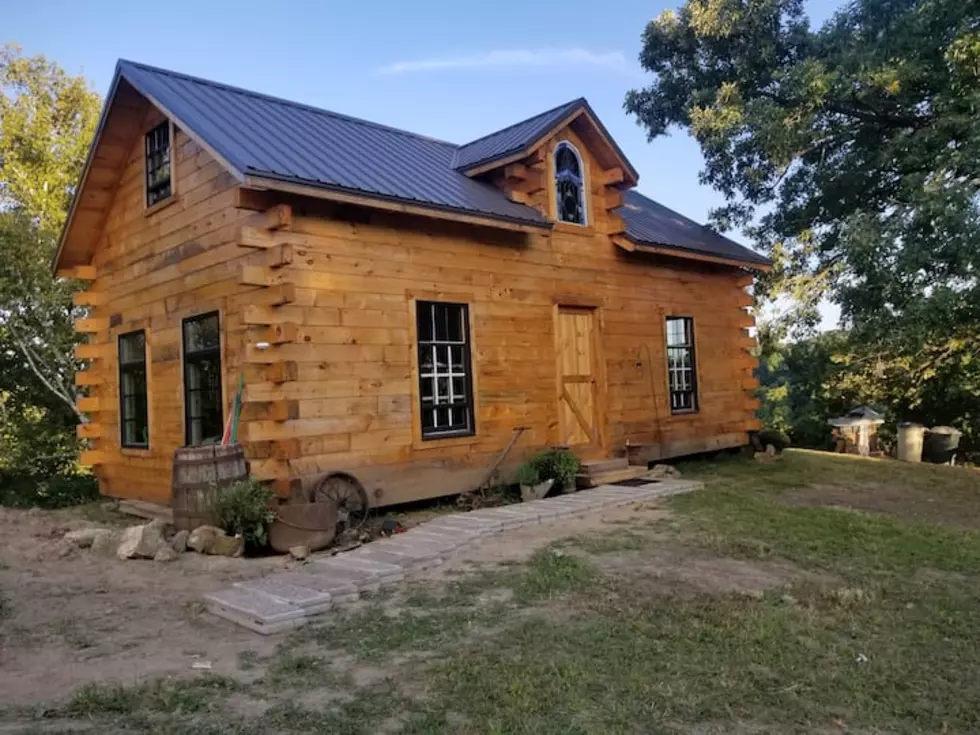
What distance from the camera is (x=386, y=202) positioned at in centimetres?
860

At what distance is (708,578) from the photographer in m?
5.94

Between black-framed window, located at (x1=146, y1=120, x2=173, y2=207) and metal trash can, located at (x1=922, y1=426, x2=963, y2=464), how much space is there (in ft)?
51.1

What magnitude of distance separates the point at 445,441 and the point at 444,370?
923mm

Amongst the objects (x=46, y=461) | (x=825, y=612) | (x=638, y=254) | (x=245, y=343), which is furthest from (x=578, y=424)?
(x=46, y=461)

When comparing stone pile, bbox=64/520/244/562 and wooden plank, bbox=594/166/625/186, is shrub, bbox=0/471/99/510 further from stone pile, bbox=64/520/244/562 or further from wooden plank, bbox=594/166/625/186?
wooden plank, bbox=594/166/625/186

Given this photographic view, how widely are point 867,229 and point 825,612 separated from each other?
849cm

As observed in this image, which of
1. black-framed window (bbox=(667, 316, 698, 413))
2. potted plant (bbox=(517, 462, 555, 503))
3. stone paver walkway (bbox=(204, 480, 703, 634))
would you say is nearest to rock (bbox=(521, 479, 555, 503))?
potted plant (bbox=(517, 462, 555, 503))

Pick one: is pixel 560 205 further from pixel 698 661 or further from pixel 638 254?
pixel 698 661

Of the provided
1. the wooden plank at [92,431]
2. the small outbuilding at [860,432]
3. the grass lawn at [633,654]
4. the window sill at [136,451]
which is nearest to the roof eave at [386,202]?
the grass lawn at [633,654]

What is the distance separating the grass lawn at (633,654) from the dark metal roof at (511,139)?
6.25 meters

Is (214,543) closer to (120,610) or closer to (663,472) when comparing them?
(120,610)

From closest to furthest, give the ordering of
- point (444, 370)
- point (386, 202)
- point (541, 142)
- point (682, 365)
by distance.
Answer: point (386, 202), point (444, 370), point (541, 142), point (682, 365)

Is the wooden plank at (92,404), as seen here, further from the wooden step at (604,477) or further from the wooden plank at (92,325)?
the wooden step at (604,477)

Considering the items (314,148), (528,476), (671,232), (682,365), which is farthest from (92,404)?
(671,232)
